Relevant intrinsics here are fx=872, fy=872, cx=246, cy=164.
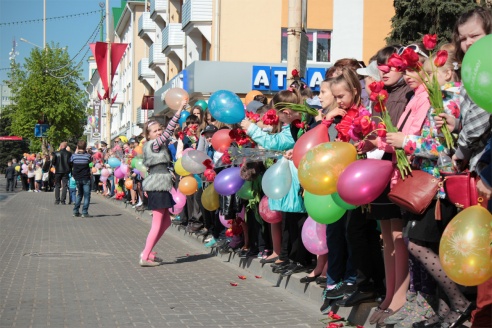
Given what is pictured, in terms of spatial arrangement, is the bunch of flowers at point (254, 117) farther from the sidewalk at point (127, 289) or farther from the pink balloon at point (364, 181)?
the pink balloon at point (364, 181)

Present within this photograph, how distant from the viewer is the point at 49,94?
65.1 meters

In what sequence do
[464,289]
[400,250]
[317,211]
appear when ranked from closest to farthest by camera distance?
1. [464,289]
2. [400,250]
3. [317,211]

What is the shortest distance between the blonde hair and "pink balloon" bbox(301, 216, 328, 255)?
1463 mm

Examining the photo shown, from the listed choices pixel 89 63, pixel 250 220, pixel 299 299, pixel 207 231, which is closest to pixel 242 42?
pixel 207 231

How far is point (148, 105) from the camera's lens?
47.5 metres

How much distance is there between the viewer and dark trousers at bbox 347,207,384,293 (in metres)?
7.49

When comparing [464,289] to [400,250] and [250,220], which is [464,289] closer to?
[400,250]

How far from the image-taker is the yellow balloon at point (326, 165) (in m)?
6.62

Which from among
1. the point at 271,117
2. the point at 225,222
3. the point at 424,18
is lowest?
the point at 225,222

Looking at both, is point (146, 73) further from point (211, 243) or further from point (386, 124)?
point (386, 124)

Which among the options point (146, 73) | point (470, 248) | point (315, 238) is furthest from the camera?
point (146, 73)

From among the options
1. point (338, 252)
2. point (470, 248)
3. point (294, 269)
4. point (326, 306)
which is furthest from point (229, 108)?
point (470, 248)

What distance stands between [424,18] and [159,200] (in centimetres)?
1590

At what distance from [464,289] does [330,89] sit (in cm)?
231
